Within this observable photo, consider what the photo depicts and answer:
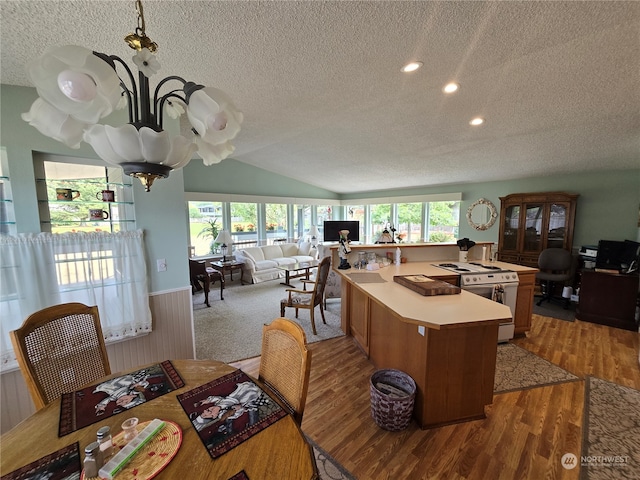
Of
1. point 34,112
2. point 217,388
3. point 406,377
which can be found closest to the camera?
point 34,112

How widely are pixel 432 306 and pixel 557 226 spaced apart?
174 inches

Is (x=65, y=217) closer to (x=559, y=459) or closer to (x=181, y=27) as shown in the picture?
(x=181, y=27)

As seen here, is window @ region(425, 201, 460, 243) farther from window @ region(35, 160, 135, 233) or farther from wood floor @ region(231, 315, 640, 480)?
window @ region(35, 160, 135, 233)

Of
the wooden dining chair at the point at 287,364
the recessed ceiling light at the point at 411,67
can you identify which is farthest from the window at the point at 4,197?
the recessed ceiling light at the point at 411,67

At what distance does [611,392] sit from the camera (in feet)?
7.18

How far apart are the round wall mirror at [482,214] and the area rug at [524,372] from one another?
11.3ft

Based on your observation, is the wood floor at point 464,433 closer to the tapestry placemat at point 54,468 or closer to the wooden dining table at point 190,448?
the wooden dining table at point 190,448

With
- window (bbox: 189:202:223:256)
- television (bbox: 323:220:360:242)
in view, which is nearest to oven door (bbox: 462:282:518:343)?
television (bbox: 323:220:360:242)

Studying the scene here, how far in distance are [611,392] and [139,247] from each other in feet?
13.9

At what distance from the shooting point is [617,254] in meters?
3.80

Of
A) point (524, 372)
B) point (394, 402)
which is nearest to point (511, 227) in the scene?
point (524, 372)

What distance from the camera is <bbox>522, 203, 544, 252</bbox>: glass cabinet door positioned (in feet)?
15.3

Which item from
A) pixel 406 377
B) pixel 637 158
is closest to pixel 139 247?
pixel 406 377

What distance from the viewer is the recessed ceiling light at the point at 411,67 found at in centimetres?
205
